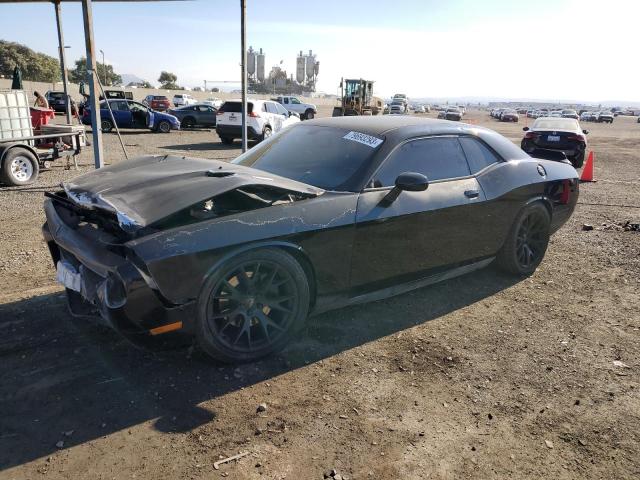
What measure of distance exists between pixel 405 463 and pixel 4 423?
2.12 meters

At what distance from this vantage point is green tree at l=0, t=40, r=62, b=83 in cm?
5575

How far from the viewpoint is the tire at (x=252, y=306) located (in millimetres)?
3033

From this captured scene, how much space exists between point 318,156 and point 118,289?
A: 6.31 ft

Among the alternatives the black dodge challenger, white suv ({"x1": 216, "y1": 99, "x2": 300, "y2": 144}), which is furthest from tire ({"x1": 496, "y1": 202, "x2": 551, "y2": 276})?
white suv ({"x1": 216, "y1": 99, "x2": 300, "y2": 144})

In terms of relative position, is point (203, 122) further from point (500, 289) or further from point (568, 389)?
point (568, 389)

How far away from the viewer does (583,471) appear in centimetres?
253

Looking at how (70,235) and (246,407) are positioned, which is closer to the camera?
(246,407)

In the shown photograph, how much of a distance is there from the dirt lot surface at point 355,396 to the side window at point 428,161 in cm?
115

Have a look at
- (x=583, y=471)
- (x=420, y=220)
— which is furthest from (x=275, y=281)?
(x=583, y=471)

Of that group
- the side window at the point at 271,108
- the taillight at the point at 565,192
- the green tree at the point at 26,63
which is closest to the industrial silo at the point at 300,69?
the green tree at the point at 26,63

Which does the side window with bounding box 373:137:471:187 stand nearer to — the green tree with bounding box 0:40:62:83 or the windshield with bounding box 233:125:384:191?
the windshield with bounding box 233:125:384:191

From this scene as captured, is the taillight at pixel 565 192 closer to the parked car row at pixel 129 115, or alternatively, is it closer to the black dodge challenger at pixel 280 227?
the black dodge challenger at pixel 280 227

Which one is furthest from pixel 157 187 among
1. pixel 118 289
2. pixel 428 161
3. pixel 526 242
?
pixel 526 242

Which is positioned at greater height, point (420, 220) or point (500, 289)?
point (420, 220)
